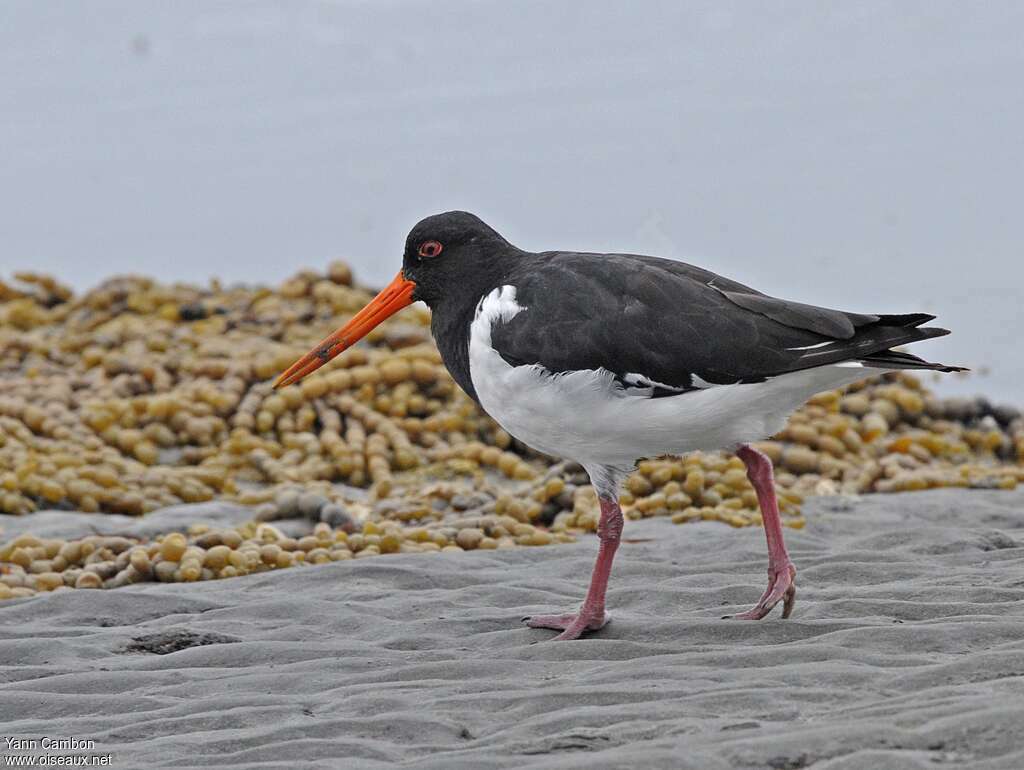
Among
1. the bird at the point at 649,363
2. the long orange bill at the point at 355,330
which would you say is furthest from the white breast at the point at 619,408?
the long orange bill at the point at 355,330

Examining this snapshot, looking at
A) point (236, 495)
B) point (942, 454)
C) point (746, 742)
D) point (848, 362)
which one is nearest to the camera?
point (746, 742)

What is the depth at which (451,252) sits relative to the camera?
5.59 meters

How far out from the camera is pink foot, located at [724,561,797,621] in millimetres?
4812

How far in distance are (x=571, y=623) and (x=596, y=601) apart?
0.12m

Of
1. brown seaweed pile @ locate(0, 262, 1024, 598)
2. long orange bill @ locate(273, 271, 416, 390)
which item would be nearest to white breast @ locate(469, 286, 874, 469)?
long orange bill @ locate(273, 271, 416, 390)

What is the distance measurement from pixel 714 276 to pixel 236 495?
14.1 feet

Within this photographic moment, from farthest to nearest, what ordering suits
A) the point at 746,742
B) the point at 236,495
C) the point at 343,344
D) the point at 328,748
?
the point at 236,495, the point at 343,344, the point at 328,748, the point at 746,742

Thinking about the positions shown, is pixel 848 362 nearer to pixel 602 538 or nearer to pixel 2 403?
pixel 602 538

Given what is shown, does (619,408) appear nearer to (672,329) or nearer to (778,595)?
(672,329)

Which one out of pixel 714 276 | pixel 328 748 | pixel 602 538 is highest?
pixel 714 276

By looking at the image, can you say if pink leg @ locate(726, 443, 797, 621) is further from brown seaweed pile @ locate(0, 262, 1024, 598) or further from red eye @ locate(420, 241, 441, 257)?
brown seaweed pile @ locate(0, 262, 1024, 598)

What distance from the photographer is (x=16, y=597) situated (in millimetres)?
5898

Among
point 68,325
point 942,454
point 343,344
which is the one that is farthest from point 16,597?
point 68,325

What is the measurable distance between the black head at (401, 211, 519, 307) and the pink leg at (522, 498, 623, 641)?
1.09 meters
